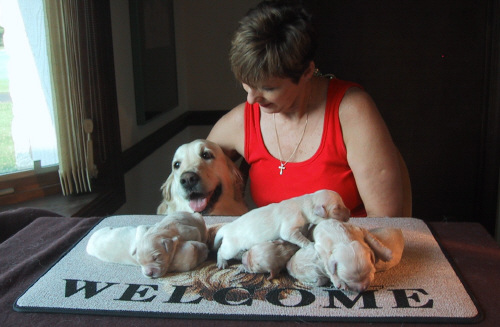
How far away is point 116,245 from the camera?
3.17 ft

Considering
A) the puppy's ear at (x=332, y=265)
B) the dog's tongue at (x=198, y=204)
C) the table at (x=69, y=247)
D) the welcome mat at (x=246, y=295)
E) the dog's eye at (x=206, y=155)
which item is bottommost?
the dog's tongue at (x=198, y=204)

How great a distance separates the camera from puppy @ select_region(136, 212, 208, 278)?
0.88 metres

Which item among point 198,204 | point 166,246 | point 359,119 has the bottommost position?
point 198,204

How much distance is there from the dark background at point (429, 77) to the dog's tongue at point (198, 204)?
1845mm

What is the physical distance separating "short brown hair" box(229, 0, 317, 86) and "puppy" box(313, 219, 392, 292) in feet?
1.69

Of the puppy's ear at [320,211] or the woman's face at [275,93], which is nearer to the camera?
the puppy's ear at [320,211]

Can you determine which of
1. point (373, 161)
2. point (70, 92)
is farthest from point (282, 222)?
point (70, 92)

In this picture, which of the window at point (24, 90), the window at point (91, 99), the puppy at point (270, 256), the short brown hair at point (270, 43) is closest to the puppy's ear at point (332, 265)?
the puppy at point (270, 256)

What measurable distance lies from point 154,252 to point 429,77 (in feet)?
8.28

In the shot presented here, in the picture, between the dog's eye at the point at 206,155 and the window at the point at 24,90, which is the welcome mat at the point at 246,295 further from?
the window at the point at 24,90

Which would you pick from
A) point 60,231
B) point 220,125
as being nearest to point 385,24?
point 220,125

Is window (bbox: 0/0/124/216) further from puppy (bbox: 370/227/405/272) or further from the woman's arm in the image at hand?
puppy (bbox: 370/227/405/272)

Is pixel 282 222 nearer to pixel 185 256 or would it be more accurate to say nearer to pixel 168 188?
pixel 185 256

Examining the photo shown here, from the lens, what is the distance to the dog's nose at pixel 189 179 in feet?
4.78
